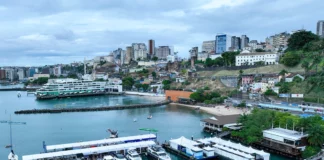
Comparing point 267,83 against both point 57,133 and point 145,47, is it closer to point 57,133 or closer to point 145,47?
point 57,133

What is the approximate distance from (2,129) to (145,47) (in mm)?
105535

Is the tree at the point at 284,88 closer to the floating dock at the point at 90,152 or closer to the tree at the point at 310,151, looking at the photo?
the tree at the point at 310,151

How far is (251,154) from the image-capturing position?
1680cm

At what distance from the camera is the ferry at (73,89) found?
57094 mm

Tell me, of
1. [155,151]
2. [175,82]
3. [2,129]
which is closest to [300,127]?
[155,151]

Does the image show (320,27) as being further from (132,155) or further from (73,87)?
(132,155)

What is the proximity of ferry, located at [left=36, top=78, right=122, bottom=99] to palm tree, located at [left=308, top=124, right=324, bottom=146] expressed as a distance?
167 feet

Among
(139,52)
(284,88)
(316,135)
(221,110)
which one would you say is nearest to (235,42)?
(139,52)

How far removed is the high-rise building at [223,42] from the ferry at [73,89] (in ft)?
146

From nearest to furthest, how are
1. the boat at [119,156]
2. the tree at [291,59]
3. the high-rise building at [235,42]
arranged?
1. the boat at [119,156]
2. the tree at [291,59]
3. the high-rise building at [235,42]

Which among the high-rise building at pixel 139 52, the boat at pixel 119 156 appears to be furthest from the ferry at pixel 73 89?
the high-rise building at pixel 139 52

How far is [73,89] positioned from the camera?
60531 millimetres

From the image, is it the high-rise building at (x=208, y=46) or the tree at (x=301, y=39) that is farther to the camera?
the high-rise building at (x=208, y=46)

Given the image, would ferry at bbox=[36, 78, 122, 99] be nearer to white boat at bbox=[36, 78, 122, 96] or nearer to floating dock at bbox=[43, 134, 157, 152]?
white boat at bbox=[36, 78, 122, 96]
